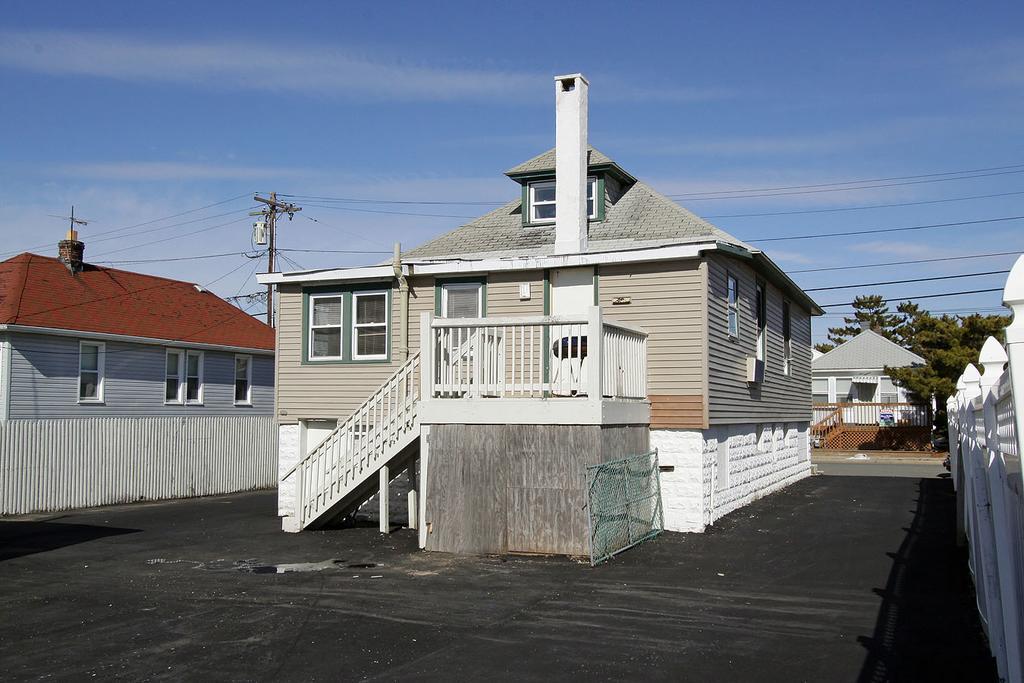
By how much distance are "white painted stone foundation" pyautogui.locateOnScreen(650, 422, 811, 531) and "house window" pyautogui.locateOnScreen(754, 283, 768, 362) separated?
62.9 inches

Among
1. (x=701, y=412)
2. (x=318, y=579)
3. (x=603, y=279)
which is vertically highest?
(x=603, y=279)

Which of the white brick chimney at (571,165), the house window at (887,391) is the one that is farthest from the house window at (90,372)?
the house window at (887,391)

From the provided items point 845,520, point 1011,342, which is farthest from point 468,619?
point 845,520

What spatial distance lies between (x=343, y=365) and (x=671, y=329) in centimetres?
648

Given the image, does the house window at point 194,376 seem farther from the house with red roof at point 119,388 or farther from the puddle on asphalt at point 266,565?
the puddle on asphalt at point 266,565

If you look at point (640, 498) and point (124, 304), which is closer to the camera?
point (640, 498)

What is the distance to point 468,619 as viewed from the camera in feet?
30.3

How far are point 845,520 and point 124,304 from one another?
20.2m

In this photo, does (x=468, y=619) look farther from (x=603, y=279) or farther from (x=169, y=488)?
(x=169, y=488)

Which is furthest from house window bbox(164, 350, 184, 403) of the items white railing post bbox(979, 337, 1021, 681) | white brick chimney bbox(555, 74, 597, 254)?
white railing post bbox(979, 337, 1021, 681)

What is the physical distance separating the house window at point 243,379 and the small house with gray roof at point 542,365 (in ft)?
36.3

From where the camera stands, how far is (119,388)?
24781mm

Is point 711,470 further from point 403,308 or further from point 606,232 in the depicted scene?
point 403,308

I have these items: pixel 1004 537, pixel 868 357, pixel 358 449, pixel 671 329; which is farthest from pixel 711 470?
pixel 868 357
